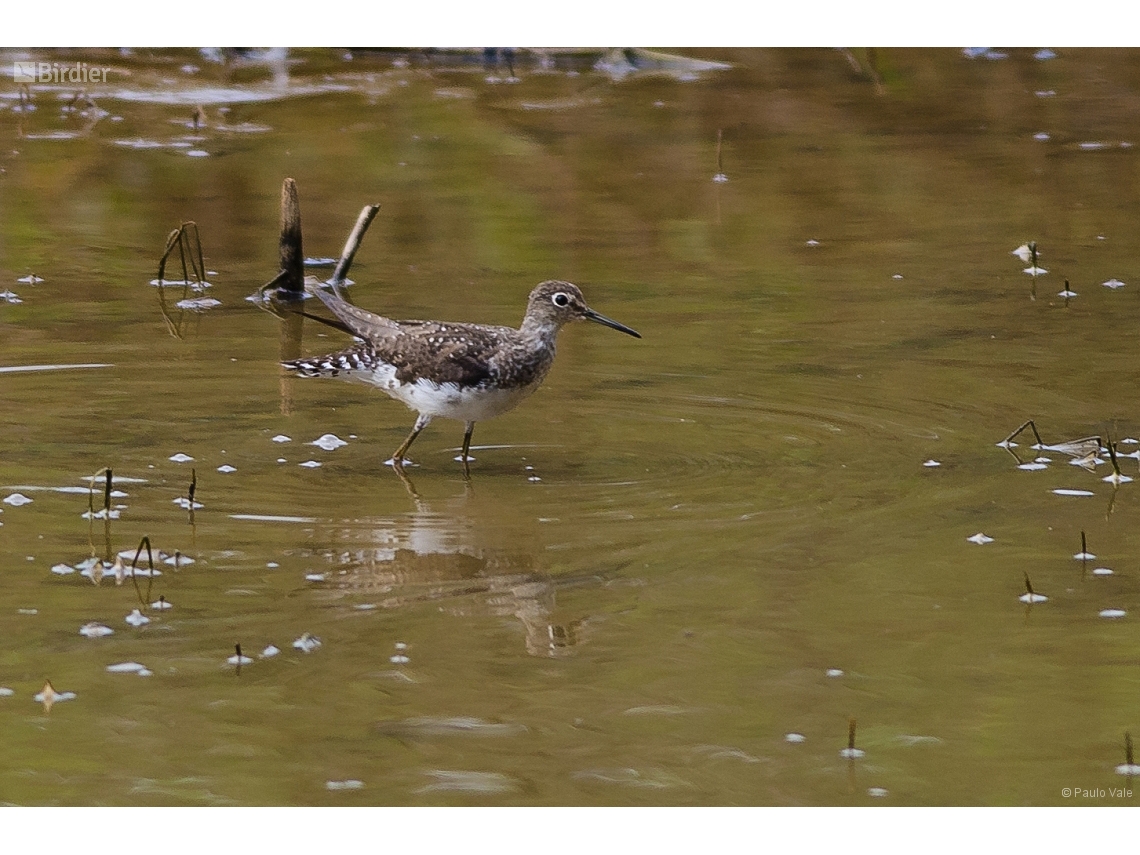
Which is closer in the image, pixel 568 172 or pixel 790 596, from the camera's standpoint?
pixel 790 596

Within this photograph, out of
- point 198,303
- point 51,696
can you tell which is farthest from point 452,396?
point 198,303

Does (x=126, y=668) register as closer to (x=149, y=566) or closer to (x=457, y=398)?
(x=149, y=566)

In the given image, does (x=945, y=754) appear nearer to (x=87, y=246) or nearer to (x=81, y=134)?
(x=87, y=246)

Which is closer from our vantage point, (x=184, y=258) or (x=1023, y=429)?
(x=1023, y=429)

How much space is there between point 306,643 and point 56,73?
13650 mm

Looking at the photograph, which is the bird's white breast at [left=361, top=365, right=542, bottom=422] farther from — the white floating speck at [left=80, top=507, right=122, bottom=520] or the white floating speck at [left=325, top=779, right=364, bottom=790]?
the white floating speck at [left=325, top=779, right=364, bottom=790]

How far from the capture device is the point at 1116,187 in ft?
50.5

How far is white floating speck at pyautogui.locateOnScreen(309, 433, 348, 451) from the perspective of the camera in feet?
31.2

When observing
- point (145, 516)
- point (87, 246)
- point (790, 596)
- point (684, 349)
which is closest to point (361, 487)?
point (145, 516)

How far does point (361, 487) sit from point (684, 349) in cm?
313

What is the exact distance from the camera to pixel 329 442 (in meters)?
9.57

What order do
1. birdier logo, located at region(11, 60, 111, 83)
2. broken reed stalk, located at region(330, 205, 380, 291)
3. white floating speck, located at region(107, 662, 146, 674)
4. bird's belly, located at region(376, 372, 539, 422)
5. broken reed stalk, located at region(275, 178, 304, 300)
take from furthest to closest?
birdier logo, located at region(11, 60, 111, 83) < broken reed stalk, located at region(330, 205, 380, 291) < broken reed stalk, located at region(275, 178, 304, 300) < bird's belly, located at region(376, 372, 539, 422) < white floating speck, located at region(107, 662, 146, 674)

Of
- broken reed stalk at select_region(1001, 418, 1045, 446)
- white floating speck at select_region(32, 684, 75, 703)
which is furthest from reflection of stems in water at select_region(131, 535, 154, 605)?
broken reed stalk at select_region(1001, 418, 1045, 446)

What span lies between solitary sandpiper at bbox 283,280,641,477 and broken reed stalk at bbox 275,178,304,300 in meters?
2.73
